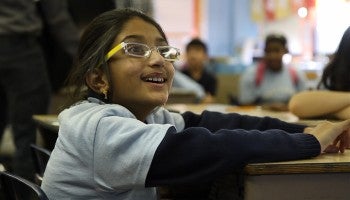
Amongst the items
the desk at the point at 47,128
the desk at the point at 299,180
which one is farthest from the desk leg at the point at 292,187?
the desk at the point at 47,128

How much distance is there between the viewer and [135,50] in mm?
1395

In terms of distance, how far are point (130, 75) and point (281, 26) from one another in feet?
25.8

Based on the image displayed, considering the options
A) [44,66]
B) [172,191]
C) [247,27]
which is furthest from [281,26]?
[172,191]

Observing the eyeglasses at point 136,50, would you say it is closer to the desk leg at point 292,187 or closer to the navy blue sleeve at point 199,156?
the navy blue sleeve at point 199,156

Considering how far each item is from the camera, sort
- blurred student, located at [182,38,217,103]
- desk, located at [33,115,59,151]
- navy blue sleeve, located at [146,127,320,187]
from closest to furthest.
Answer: navy blue sleeve, located at [146,127,320,187], desk, located at [33,115,59,151], blurred student, located at [182,38,217,103]

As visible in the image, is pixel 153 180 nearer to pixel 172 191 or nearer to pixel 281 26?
pixel 172 191

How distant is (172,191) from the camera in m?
1.77

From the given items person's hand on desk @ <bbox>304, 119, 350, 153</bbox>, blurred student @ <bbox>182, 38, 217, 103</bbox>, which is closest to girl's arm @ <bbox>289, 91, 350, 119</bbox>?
person's hand on desk @ <bbox>304, 119, 350, 153</bbox>

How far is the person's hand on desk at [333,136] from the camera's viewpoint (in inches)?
51.7

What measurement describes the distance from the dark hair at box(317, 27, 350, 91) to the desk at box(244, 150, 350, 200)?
3.54 feet

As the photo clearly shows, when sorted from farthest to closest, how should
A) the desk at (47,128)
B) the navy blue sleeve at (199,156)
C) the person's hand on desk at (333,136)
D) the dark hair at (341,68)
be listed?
the dark hair at (341,68), the desk at (47,128), the person's hand on desk at (333,136), the navy blue sleeve at (199,156)

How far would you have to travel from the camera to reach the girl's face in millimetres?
1389

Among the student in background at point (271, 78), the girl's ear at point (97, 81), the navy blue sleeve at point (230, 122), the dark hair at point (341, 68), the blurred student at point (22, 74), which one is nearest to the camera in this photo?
the girl's ear at point (97, 81)

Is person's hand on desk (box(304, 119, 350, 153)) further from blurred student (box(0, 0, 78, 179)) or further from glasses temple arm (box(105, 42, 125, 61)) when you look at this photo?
blurred student (box(0, 0, 78, 179))
